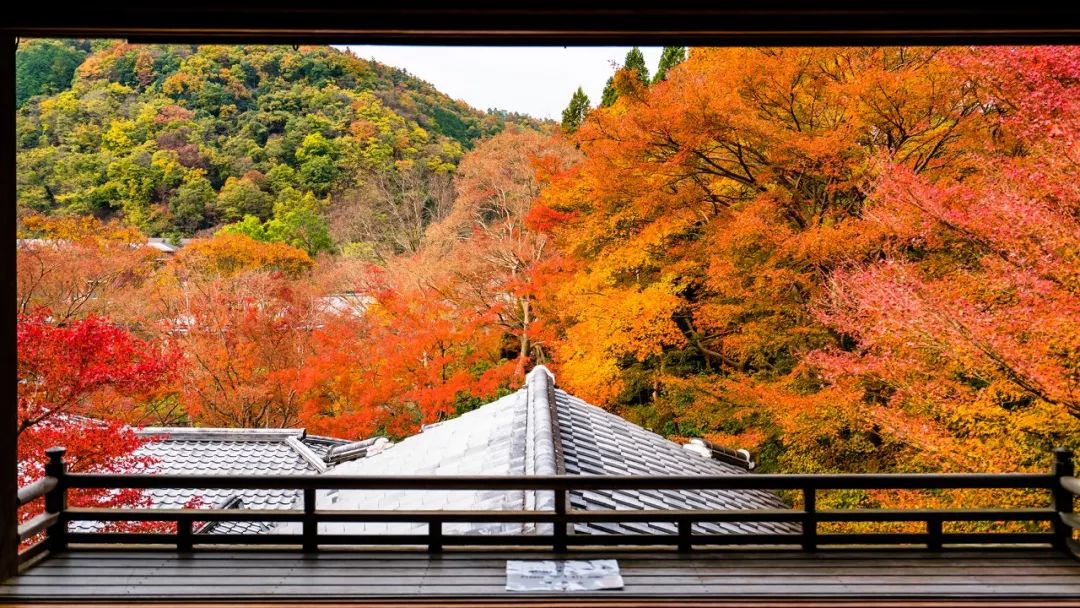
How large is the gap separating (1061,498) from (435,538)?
3116 millimetres

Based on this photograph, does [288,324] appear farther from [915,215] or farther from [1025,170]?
[1025,170]

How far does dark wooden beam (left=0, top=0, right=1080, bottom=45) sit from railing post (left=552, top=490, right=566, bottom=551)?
2.06 m

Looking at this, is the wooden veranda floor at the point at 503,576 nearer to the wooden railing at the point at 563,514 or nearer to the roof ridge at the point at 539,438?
the wooden railing at the point at 563,514

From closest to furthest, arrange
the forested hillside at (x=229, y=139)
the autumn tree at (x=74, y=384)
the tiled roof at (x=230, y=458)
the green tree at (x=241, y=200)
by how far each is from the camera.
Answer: the autumn tree at (x=74, y=384)
the tiled roof at (x=230, y=458)
the forested hillside at (x=229, y=139)
the green tree at (x=241, y=200)

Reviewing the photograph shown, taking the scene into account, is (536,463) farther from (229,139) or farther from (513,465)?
(229,139)

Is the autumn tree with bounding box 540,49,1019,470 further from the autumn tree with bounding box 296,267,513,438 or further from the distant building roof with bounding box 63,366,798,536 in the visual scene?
the autumn tree with bounding box 296,267,513,438

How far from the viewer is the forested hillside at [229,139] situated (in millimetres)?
16953

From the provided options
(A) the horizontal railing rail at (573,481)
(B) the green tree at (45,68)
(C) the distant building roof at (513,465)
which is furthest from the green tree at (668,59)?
(B) the green tree at (45,68)

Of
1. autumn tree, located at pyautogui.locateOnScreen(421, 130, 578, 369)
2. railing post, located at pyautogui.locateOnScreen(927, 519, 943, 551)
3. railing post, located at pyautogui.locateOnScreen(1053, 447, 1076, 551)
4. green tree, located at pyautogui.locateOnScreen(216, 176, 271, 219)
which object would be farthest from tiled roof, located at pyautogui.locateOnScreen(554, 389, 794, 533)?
green tree, located at pyautogui.locateOnScreen(216, 176, 271, 219)

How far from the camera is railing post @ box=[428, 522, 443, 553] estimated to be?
11.2ft

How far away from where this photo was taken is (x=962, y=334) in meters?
6.15

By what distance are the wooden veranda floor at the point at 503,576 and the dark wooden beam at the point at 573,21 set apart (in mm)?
2247

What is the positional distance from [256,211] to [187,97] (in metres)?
5.06

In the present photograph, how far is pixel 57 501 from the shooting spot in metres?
3.44
